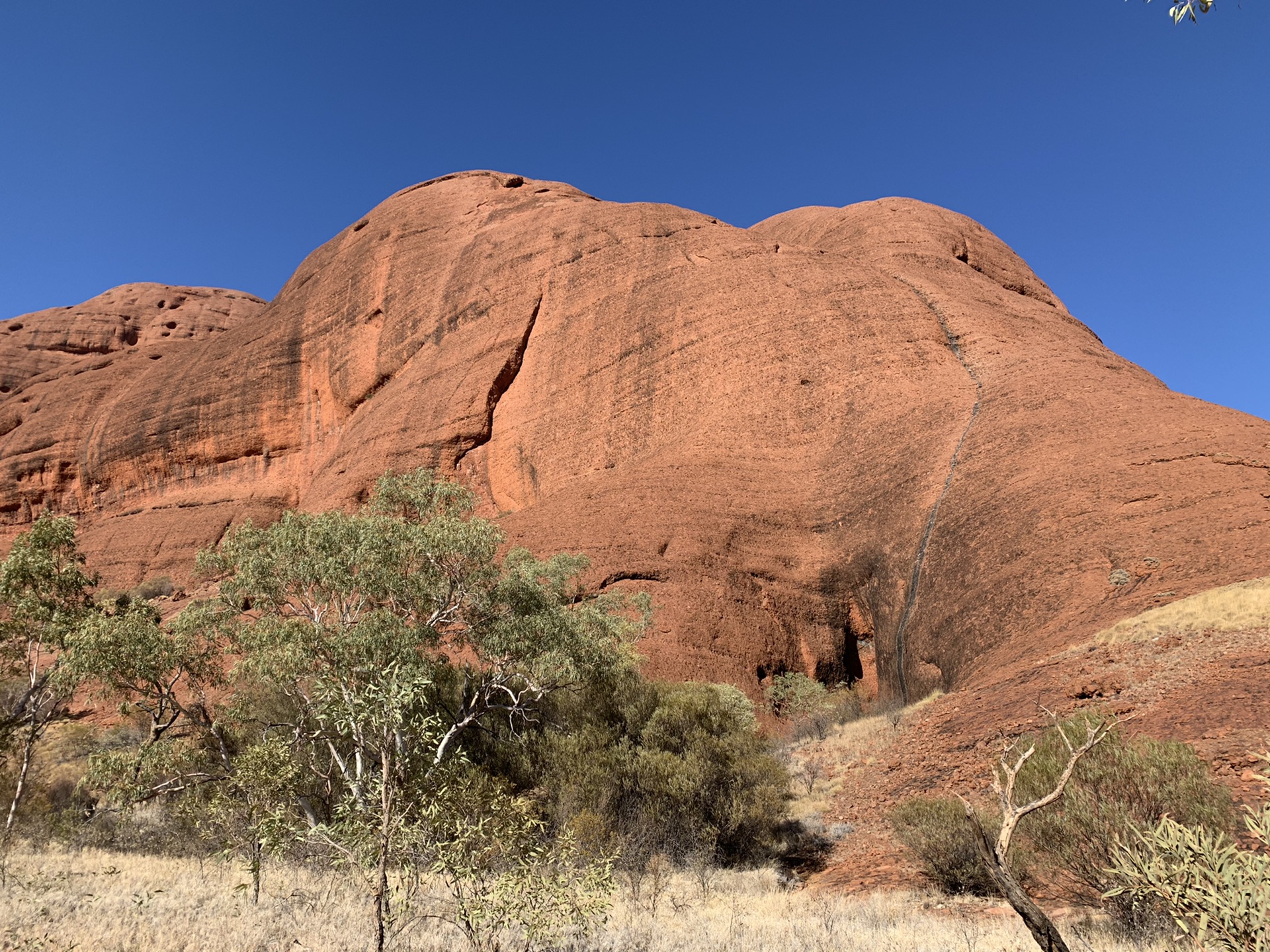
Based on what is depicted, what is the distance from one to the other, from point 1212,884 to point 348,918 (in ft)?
21.6

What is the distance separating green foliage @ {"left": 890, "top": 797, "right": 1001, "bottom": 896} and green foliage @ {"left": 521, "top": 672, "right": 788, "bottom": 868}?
2.62 m

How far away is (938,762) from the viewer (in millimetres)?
12016

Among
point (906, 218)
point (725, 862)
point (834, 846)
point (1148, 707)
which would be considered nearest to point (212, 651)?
point (725, 862)

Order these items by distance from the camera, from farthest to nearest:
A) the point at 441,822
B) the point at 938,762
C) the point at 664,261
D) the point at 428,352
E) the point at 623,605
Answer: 1. the point at 428,352
2. the point at 664,261
3. the point at 623,605
4. the point at 938,762
5. the point at 441,822

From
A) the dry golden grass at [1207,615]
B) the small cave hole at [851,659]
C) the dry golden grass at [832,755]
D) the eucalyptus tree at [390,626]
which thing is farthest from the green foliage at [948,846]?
the small cave hole at [851,659]

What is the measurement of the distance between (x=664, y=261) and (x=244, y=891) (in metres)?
27.4

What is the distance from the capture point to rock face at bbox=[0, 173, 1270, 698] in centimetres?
1677

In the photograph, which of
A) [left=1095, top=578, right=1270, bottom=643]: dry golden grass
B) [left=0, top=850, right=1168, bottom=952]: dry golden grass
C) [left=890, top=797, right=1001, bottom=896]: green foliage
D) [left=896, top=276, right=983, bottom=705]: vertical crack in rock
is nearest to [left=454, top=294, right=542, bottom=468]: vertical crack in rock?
[left=896, top=276, right=983, bottom=705]: vertical crack in rock

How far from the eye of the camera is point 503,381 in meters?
32.0

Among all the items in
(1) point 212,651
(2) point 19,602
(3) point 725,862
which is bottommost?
(3) point 725,862

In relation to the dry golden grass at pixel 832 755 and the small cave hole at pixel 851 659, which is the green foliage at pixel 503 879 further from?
the small cave hole at pixel 851 659

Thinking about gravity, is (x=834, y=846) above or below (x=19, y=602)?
below

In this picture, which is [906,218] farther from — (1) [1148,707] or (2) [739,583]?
(1) [1148,707]

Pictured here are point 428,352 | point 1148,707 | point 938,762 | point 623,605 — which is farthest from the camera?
point 428,352
